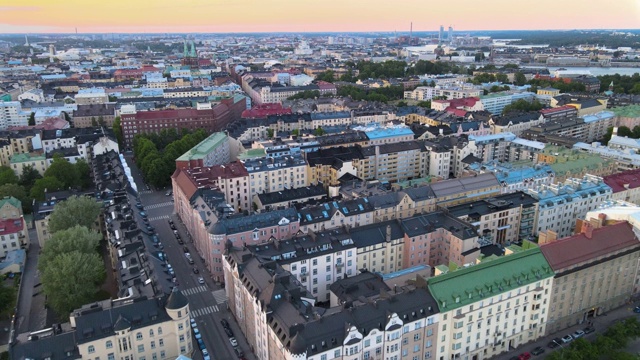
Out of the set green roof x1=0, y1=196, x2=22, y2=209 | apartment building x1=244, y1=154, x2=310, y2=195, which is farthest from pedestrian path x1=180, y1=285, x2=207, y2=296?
green roof x1=0, y1=196, x2=22, y2=209

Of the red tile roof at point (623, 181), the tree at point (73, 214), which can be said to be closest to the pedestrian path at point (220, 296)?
the tree at point (73, 214)

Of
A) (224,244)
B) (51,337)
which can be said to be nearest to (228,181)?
(224,244)

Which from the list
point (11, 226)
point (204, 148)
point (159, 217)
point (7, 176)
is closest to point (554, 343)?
point (159, 217)

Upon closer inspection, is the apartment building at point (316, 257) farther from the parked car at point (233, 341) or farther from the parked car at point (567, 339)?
the parked car at point (567, 339)

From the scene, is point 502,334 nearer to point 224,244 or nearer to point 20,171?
point 224,244

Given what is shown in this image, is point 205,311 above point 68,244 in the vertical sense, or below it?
below

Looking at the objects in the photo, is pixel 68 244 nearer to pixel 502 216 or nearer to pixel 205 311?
pixel 205 311
